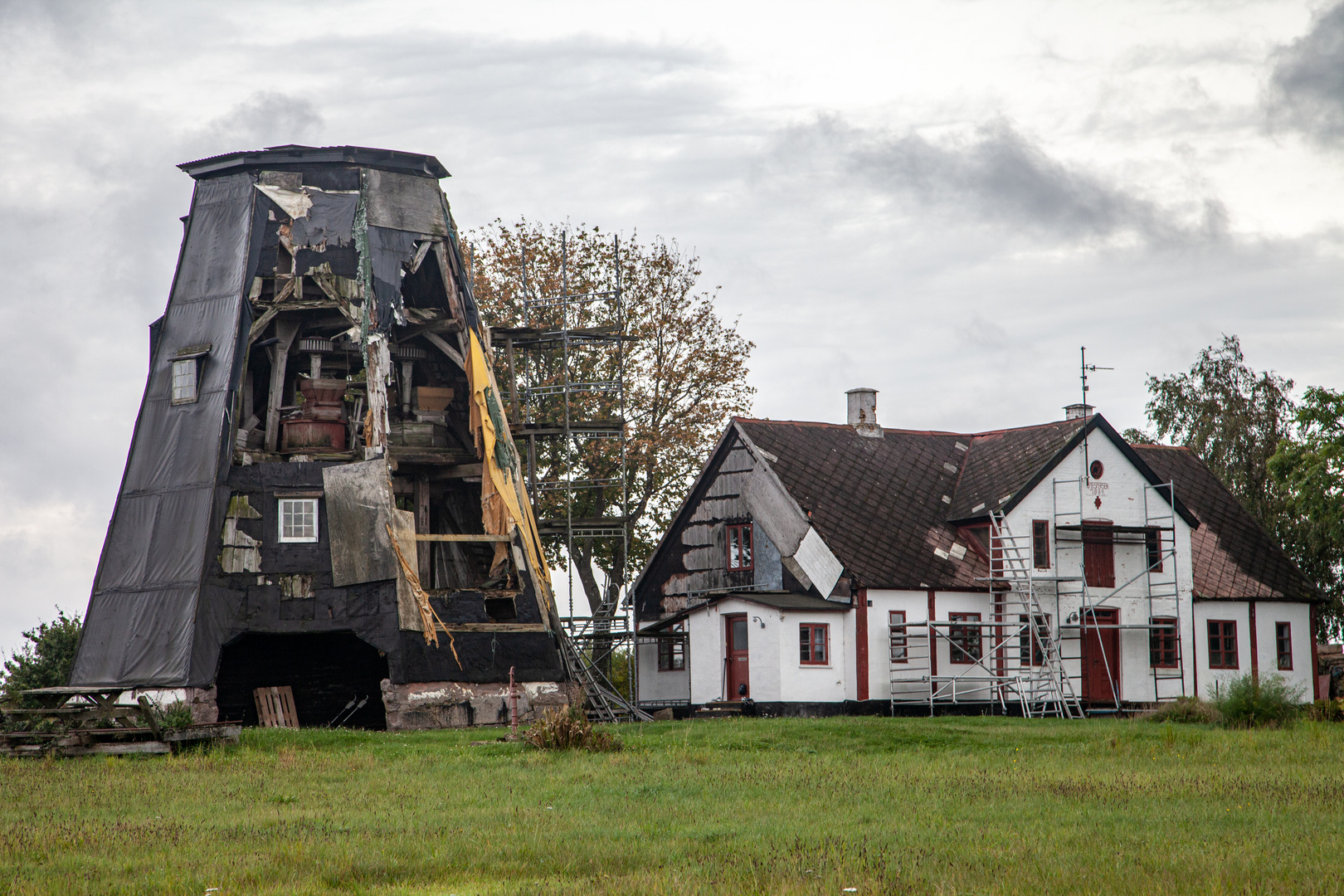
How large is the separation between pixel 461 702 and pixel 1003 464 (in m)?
16.9

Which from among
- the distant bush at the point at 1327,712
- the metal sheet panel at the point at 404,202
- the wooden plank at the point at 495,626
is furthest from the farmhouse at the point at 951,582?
the metal sheet panel at the point at 404,202

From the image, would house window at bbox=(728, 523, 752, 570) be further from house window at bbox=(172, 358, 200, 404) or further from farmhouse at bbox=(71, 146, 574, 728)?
house window at bbox=(172, 358, 200, 404)

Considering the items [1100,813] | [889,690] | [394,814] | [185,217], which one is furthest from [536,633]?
[1100,813]

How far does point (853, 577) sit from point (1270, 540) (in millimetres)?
14752

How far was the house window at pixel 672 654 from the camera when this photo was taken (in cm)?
3906

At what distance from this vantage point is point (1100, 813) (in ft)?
48.4

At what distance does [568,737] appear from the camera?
22703 mm

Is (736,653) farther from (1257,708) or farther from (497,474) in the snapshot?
(1257,708)

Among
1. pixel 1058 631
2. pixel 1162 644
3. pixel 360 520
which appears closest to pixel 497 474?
pixel 360 520

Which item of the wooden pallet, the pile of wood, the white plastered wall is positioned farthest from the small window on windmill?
the white plastered wall

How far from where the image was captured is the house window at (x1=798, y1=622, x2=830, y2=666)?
34.4 metres

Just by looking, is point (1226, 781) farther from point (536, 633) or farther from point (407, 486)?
Result: point (407, 486)

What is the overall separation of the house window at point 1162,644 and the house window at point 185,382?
24348 mm

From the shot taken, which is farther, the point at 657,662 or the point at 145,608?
the point at 657,662
